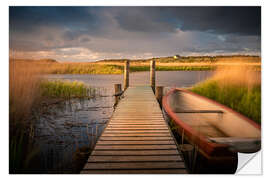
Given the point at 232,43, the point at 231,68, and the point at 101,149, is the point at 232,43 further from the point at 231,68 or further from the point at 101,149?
the point at 101,149

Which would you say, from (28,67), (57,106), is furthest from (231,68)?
(57,106)

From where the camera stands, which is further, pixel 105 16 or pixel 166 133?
pixel 105 16

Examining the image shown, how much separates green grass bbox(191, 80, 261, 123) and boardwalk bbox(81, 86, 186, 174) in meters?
1.12

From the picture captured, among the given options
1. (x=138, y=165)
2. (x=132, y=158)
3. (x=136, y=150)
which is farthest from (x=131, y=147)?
(x=138, y=165)

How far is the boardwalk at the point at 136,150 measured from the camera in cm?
168

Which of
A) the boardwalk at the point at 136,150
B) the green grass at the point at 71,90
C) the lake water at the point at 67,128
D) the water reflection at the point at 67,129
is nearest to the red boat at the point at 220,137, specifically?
the boardwalk at the point at 136,150

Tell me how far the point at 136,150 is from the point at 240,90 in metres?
1.79

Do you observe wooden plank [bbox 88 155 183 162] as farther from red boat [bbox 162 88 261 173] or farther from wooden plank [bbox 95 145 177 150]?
red boat [bbox 162 88 261 173]

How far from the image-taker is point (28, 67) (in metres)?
2.26

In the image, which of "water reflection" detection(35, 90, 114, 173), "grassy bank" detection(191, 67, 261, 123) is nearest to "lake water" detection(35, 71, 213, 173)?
"water reflection" detection(35, 90, 114, 173)

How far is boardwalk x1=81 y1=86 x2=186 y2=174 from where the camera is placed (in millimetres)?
1684

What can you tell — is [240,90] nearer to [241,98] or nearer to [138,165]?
[241,98]

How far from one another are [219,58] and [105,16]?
81.5 inches

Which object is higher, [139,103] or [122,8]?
[122,8]
